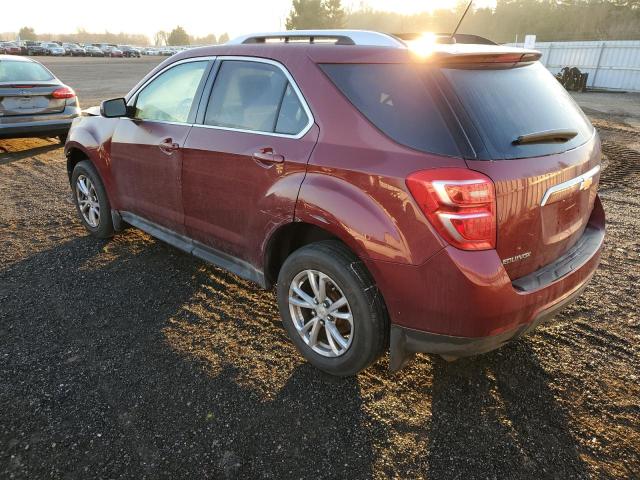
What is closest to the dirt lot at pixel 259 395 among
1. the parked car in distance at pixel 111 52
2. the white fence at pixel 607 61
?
the white fence at pixel 607 61

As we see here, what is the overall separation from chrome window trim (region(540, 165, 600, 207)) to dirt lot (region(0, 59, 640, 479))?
3.54 feet

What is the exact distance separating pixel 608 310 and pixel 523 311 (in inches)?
63.8

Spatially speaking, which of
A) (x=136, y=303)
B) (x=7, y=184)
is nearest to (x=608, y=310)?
(x=136, y=303)

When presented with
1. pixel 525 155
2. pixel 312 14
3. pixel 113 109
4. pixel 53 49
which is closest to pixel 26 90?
pixel 113 109

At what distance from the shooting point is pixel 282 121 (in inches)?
107

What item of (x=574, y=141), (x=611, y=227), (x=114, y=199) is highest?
(x=574, y=141)

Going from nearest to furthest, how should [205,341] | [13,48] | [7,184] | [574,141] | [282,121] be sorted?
1. [574,141]
2. [282,121]
3. [205,341]
4. [7,184]
5. [13,48]

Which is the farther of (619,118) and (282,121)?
(619,118)

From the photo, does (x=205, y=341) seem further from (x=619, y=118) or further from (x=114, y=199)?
(x=619, y=118)

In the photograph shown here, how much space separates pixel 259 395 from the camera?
2.60 m

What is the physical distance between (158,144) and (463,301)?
2501mm

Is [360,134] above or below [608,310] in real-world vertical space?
above

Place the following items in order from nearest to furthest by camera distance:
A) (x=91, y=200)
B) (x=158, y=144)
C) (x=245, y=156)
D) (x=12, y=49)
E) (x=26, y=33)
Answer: (x=245, y=156) < (x=158, y=144) < (x=91, y=200) < (x=12, y=49) < (x=26, y=33)

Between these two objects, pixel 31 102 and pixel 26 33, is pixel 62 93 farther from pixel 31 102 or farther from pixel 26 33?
pixel 26 33
